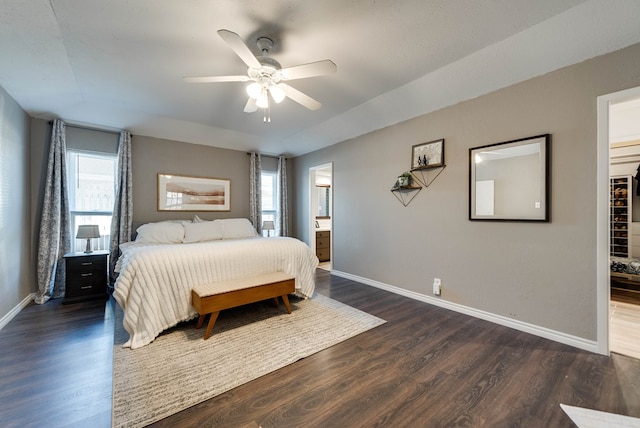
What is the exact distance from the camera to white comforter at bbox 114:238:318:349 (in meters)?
2.28

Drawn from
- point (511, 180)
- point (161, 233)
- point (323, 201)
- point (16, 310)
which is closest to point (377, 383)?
point (511, 180)

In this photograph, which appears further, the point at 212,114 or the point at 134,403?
the point at 212,114

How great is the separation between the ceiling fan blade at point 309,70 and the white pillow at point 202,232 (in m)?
2.80

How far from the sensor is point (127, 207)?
3.87 meters

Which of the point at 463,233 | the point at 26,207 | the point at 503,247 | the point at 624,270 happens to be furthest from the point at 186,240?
the point at 624,270

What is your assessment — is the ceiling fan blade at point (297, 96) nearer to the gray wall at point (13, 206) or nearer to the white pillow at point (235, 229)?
the white pillow at point (235, 229)

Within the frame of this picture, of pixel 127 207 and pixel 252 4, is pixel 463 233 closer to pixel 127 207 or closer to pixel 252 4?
pixel 252 4

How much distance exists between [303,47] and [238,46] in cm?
71

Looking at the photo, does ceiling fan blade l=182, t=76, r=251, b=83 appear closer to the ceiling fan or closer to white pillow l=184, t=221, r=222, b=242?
the ceiling fan

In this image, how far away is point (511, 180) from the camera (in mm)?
2586

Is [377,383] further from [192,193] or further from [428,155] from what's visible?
[192,193]

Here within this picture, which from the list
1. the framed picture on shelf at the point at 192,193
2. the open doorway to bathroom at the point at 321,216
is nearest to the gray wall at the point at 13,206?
the framed picture on shelf at the point at 192,193

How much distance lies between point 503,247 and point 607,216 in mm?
785

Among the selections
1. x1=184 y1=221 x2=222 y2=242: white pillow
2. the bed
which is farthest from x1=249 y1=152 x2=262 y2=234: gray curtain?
the bed
